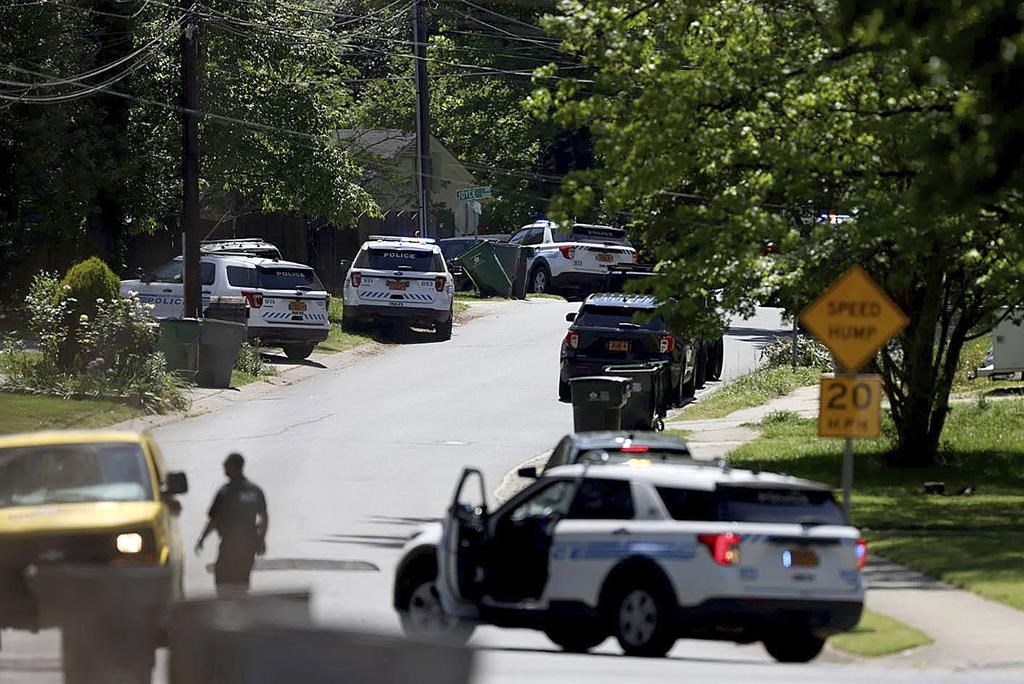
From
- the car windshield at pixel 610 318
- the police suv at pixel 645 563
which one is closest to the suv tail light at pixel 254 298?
the car windshield at pixel 610 318

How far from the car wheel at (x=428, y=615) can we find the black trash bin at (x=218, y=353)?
17.0 meters

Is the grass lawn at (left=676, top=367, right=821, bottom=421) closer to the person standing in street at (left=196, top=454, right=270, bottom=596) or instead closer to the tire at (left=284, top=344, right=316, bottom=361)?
the tire at (left=284, top=344, right=316, bottom=361)

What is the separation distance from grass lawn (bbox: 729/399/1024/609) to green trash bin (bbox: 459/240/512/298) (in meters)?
18.9

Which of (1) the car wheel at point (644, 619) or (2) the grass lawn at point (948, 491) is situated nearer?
(1) the car wheel at point (644, 619)

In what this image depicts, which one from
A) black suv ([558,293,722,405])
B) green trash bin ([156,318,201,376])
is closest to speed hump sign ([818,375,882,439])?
black suv ([558,293,722,405])

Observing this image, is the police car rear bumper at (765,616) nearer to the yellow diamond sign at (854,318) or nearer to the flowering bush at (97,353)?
the yellow diamond sign at (854,318)

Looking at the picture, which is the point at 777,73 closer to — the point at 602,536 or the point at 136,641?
the point at 602,536

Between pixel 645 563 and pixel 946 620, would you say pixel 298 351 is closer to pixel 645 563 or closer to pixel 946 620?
pixel 946 620

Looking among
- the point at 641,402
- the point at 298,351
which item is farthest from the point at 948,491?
the point at 298,351

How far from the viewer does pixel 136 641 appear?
870cm

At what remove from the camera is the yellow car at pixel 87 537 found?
8789 mm

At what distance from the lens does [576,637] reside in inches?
485

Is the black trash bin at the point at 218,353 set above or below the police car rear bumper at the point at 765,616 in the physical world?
above

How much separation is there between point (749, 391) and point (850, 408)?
1796cm
